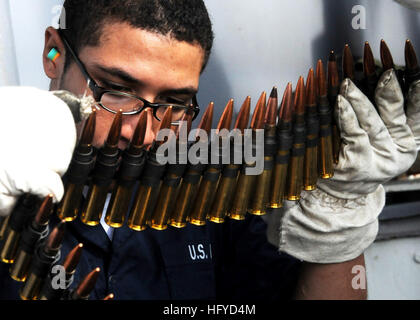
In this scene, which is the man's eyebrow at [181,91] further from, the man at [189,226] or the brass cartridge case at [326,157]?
the brass cartridge case at [326,157]

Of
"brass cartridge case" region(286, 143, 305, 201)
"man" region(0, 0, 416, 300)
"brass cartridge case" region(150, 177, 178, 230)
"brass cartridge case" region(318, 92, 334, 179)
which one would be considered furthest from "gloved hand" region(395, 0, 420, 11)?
"brass cartridge case" region(150, 177, 178, 230)

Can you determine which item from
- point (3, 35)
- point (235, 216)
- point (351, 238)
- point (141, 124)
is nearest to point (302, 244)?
point (351, 238)

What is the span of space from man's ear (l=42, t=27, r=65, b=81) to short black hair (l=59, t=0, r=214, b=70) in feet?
0.12

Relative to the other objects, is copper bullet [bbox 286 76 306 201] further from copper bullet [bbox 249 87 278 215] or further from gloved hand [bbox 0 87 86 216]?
gloved hand [bbox 0 87 86 216]

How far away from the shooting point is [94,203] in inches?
57.6

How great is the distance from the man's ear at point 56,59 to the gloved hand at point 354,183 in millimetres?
843

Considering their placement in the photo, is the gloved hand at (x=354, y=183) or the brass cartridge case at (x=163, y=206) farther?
the gloved hand at (x=354, y=183)

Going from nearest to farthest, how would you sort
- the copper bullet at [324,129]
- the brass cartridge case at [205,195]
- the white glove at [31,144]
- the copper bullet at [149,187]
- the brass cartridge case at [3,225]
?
the white glove at [31,144] < the brass cartridge case at [3,225] < the copper bullet at [149,187] < the brass cartridge case at [205,195] < the copper bullet at [324,129]

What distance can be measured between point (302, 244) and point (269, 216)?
0.52ft

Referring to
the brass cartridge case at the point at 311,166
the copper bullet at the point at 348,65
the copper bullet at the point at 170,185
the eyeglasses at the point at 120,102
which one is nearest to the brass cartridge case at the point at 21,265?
the copper bullet at the point at 170,185

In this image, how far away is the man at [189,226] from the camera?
1638 millimetres

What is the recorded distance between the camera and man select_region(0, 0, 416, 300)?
1638mm

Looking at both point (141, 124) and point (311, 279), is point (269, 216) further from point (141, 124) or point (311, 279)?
point (141, 124)
